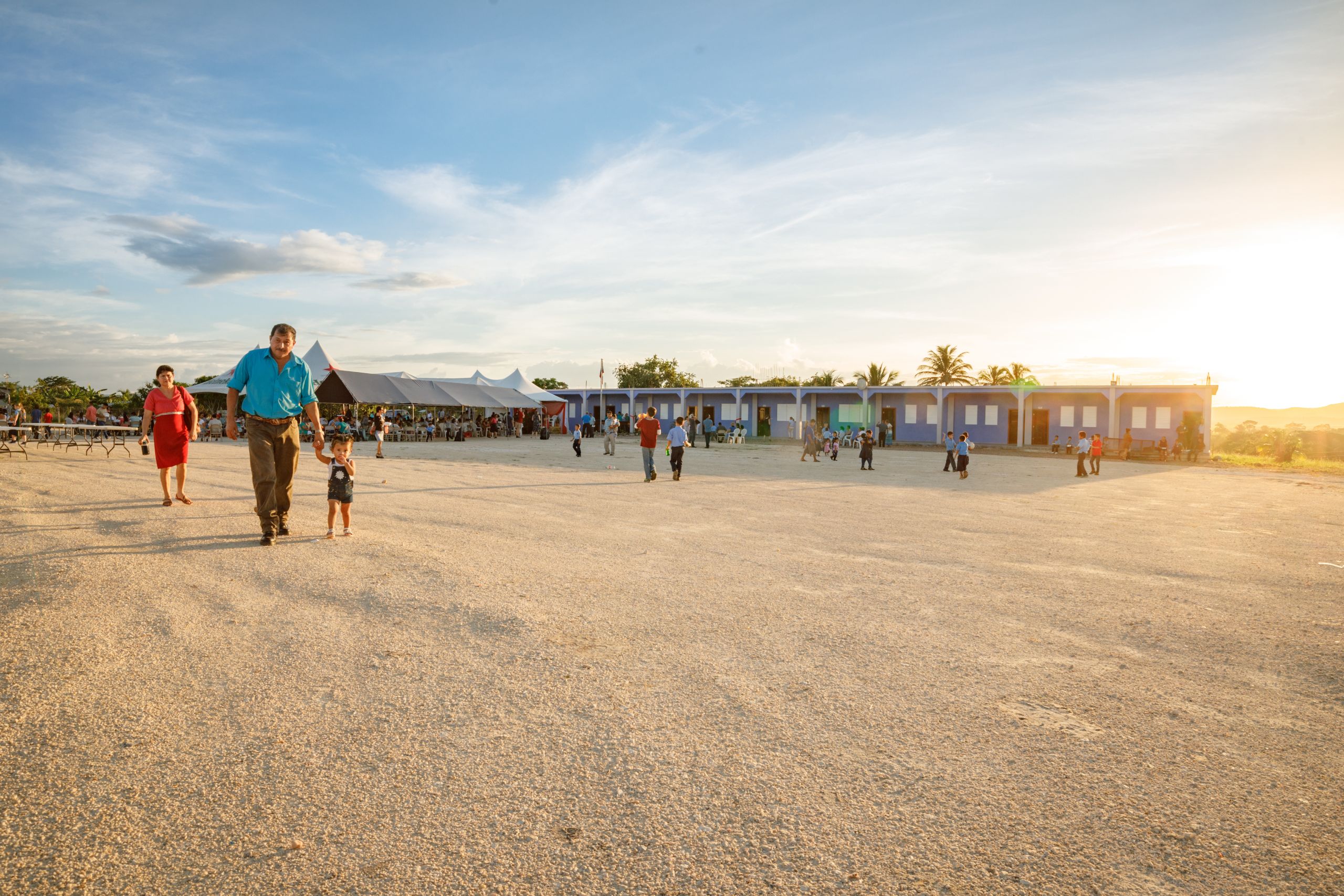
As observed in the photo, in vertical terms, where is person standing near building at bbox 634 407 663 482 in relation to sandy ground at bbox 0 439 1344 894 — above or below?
above

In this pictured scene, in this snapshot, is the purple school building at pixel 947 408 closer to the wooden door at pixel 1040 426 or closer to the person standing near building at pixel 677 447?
the wooden door at pixel 1040 426

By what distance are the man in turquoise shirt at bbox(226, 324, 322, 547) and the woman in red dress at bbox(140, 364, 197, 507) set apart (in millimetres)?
2841

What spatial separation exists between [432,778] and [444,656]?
1290mm

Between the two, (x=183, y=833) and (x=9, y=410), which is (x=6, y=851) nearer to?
(x=183, y=833)

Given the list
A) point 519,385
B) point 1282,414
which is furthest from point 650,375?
point 1282,414

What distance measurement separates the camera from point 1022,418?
37469 mm

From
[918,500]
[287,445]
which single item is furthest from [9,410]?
[918,500]

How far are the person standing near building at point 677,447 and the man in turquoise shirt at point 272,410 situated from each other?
895 cm

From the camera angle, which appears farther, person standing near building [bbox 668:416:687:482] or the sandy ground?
person standing near building [bbox 668:416:687:482]

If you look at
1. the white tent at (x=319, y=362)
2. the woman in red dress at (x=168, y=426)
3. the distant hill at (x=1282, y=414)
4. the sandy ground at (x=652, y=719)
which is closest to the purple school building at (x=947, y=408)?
the white tent at (x=319, y=362)

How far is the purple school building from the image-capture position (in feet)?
116

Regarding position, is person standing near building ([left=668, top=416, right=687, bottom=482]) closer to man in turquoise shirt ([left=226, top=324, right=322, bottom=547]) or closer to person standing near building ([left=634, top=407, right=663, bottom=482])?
person standing near building ([left=634, top=407, right=663, bottom=482])

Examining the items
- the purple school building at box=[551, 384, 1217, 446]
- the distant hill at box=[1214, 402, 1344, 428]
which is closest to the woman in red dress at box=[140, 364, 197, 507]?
the purple school building at box=[551, 384, 1217, 446]

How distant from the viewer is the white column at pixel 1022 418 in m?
37.3
